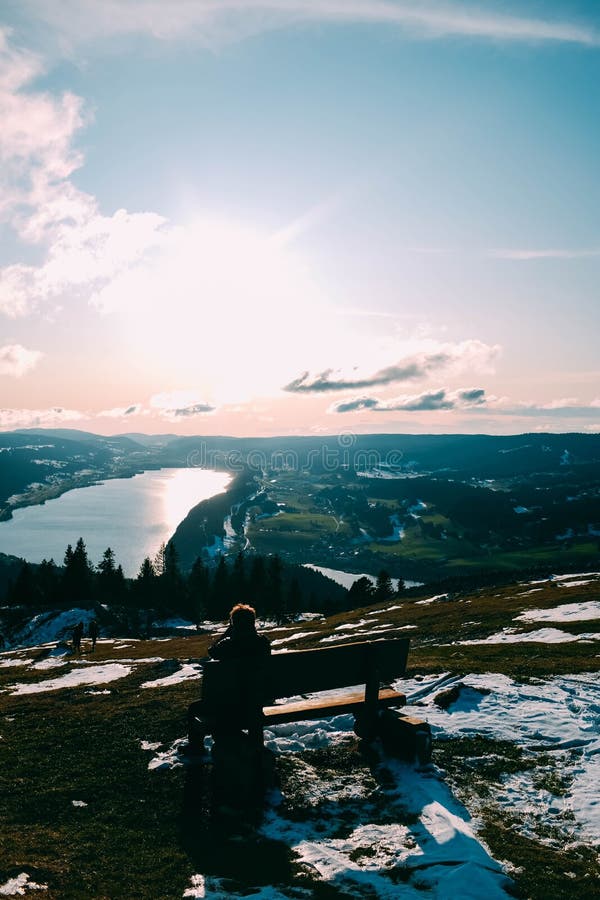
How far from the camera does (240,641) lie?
9.79 meters

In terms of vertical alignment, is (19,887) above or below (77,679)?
above

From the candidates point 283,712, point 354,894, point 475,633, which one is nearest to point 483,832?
point 354,894

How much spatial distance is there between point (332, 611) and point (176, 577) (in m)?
30.7

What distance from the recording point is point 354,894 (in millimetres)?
6695

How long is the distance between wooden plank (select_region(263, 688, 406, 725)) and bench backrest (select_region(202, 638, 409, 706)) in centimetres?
40

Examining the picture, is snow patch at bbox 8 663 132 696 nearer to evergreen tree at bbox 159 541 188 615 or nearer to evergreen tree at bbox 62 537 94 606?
evergreen tree at bbox 62 537 94 606

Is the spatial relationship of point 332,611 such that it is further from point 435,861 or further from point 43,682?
point 435,861

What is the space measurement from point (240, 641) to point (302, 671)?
59.2 inches

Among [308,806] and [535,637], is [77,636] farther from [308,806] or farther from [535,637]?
[308,806]

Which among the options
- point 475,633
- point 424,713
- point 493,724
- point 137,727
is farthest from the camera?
point 475,633

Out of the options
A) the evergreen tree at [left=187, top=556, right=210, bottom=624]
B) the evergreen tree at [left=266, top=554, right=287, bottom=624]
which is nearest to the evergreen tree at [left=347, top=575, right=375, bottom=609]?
the evergreen tree at [left=266, top=554, right=287, bottom=624]

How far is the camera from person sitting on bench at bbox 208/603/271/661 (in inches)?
382

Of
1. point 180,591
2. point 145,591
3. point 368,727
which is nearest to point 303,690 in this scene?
point 368,727

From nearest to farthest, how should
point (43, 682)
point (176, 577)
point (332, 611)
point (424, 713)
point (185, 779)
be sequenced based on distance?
1. point (185, 779)
2. point (424, 713)
3. point (43, 682)
4. point (332, 611)
5. point (176, 577)
